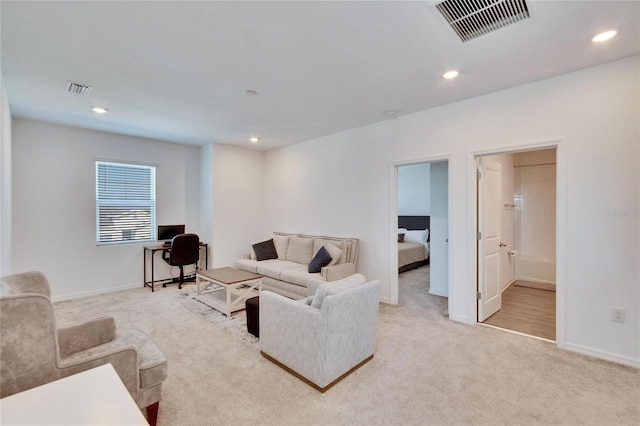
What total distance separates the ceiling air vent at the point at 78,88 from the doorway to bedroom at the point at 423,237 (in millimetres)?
3864

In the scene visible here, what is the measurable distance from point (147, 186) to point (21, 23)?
3.65 metres

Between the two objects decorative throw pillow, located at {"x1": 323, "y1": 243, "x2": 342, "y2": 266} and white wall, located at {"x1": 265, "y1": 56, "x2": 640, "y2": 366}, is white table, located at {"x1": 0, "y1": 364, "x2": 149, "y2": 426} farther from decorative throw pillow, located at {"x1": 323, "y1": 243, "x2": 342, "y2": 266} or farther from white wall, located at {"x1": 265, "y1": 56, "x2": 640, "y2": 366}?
white wall, located at {"x1": 265, "y1": 56, "x2": 640, "y2": 366}

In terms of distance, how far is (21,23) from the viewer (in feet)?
6.62

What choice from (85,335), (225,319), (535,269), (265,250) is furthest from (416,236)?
(85,335)

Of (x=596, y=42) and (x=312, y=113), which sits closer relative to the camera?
(x=596, y=42)

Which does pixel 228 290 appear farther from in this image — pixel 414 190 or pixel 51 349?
pixel 414 190

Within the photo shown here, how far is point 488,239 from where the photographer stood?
11.8ft

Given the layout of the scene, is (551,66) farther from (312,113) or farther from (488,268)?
(312,113)

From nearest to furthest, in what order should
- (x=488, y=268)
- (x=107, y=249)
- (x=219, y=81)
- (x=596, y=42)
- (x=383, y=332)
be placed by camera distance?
1. (x=596, y=42)
2. (x=219, y=81)
3. (x=383, y=332)
4. (x=488, y=268)
5. (x=107, y=249)

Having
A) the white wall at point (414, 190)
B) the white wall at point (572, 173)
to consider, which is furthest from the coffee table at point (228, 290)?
the white wall at point (414, 190)

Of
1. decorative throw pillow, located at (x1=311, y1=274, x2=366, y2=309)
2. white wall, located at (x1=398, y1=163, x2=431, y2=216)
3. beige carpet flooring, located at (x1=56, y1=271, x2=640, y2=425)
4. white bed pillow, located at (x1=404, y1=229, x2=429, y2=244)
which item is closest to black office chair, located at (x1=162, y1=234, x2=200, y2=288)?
beige carpet flooring, located at (x1=56, y1=271, x2=640, y2=425)

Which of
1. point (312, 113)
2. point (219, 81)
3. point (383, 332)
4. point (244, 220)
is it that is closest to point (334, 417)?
point (383, 332)

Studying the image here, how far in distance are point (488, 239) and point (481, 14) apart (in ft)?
8.44

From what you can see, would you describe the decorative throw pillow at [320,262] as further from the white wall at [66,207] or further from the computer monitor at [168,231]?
the white wall at [66,207]
